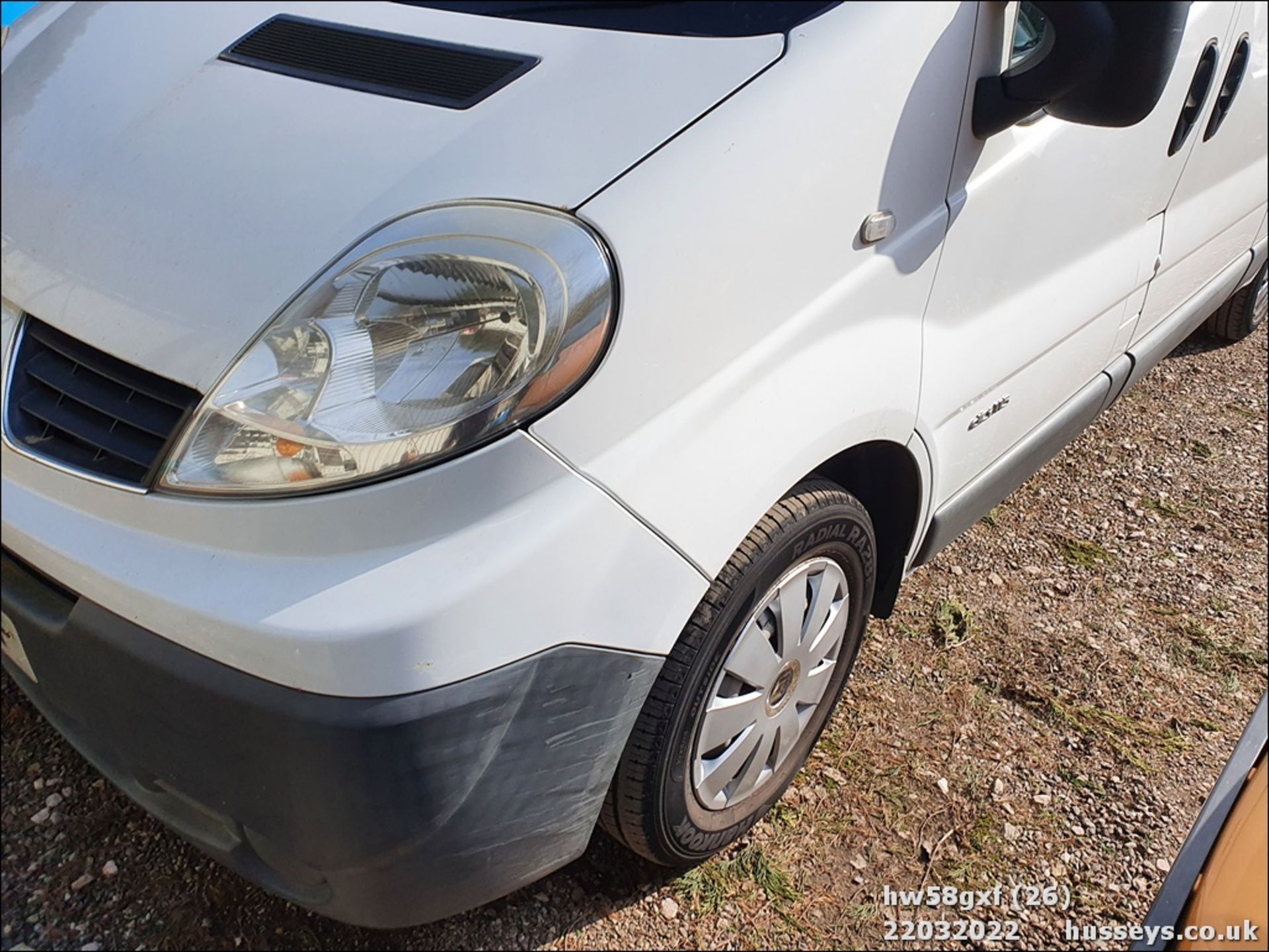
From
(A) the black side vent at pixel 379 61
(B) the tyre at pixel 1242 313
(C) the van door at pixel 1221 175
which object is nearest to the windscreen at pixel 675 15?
(A) the black side vent at pixel 379 61

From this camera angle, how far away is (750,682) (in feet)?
5.65

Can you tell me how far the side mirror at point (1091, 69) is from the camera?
59.1 inches

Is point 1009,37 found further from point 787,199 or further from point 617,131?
point 617,131

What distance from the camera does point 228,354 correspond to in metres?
1.29

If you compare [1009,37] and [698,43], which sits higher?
[698,43]

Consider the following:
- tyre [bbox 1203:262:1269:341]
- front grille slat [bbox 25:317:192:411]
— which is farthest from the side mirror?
tyre [bbox 1203:262:1269:341]

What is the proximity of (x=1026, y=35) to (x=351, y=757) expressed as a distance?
5.11ft

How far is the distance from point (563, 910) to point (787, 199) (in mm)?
1316

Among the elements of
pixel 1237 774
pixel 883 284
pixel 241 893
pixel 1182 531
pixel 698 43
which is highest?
pixel 698 43

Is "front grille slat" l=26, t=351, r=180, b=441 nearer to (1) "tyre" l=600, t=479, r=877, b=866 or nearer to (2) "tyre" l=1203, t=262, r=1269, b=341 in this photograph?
(1) "tyre" l=600, t=479, r=877, b=866

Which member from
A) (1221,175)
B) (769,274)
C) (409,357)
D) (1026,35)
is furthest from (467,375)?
(1221,175)

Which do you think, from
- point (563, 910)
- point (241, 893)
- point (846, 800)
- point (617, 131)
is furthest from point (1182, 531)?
point (241, 893)

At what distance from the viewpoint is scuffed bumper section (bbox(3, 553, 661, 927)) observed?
1230 mm

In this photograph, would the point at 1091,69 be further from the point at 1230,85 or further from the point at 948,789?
the point at 948,789
